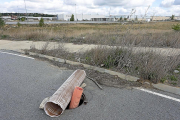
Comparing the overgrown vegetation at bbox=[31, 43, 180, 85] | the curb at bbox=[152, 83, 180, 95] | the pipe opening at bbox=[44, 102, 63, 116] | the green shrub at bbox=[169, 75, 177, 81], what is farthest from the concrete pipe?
the green shrub at bbox=[169, 75, 177, 81]

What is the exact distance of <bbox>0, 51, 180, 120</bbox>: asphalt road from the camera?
9.68ft

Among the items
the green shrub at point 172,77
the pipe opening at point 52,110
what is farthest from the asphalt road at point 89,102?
the green shrub at point 172,77

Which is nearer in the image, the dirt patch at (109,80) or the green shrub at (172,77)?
the dirt patch at (109,80)

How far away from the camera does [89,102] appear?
135 inches

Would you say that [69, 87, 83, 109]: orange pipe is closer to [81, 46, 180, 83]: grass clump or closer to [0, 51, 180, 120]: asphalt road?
[0, 51, 180, 120]: asphalt road

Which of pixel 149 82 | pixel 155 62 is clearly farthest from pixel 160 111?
pixel 155 62

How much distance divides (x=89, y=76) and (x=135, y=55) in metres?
1.97

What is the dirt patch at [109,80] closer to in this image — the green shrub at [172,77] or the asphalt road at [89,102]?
the asphalt road at [89,102]

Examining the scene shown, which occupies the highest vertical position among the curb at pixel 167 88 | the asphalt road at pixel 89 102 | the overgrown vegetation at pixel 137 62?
the overgrown vegetation at pixel 137 62

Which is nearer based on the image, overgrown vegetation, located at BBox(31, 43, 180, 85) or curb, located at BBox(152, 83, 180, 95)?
curb, located at BBox(152, 83, 180, 95)

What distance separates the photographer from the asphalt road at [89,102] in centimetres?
Answer: 295

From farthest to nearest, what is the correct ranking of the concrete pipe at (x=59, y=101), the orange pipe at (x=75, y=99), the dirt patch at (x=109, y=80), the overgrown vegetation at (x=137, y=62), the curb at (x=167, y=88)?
the overgrown vegetation at (x=137, y=62)
the dirt patch at (x=109, y=80)
the curb at (x=167, y=88)
the orange pipe at (x=75, y=99)
the concrete pipe at (x=59, y=101)

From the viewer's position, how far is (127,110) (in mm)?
3125

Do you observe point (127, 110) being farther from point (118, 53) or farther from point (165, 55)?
point (165, 55)
